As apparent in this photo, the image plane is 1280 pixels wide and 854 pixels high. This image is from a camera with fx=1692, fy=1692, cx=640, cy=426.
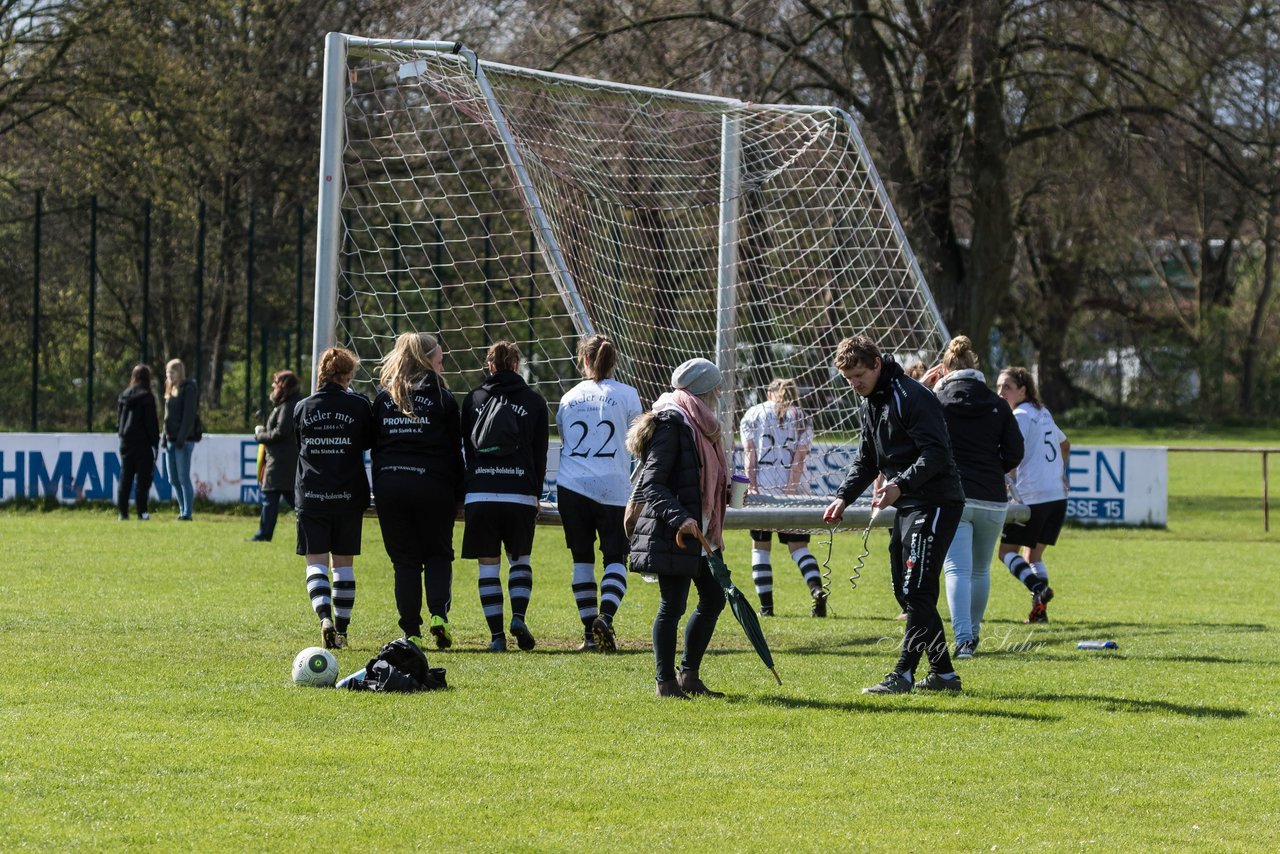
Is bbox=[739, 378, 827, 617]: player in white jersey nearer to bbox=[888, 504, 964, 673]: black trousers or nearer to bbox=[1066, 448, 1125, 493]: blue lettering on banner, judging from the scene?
bbox=[888, 504, 964, 673]: black trousers

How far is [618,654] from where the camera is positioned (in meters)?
9.89

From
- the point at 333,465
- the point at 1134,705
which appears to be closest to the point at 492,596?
the point at 333,465

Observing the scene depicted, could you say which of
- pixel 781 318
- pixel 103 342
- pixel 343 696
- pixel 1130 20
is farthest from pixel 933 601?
pixel 103 342

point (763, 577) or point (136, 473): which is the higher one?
point (136, 473)

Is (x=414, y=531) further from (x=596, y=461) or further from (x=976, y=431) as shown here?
(x=976, y=431)

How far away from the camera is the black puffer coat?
7875 mm

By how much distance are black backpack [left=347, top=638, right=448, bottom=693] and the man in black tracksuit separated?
215 cm

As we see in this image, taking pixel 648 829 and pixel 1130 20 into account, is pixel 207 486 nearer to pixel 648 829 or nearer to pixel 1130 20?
pixel 1130 20

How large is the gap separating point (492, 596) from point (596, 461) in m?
1.01

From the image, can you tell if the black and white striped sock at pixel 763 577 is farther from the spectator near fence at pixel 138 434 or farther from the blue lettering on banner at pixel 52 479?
the blue lettering on banner at pixel 52 479

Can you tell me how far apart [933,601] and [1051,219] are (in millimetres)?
21122

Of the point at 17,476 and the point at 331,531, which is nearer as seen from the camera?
the point at 331,531

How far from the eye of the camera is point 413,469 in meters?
9.42

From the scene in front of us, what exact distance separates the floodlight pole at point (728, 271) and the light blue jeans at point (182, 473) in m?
9.31
